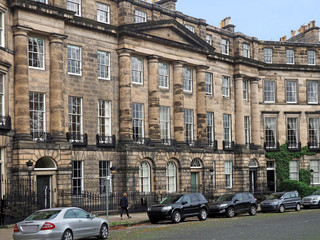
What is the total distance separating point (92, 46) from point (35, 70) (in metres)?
5.28

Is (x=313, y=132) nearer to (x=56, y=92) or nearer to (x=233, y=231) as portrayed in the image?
(x=56, y=92)

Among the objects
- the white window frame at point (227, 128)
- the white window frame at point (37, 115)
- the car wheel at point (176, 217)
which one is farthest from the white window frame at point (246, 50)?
the car wheel at point (176, 217)

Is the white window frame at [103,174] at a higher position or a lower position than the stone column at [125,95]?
lower

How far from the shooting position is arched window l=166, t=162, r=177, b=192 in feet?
131

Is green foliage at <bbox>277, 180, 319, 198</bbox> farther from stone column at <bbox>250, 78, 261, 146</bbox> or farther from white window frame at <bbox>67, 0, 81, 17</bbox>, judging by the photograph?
white window frame at <bbox>67, 0, 81, 17</bbox>

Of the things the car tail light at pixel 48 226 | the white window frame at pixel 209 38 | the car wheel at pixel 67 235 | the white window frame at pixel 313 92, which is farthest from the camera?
the white window frame at pixel 313 92

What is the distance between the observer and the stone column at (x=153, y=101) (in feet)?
126

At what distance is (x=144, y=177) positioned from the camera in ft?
125

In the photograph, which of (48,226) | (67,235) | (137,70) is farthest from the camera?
(137,70)

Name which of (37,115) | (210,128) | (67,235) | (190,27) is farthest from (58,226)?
(190,27)

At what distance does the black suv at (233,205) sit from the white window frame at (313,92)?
2330cm

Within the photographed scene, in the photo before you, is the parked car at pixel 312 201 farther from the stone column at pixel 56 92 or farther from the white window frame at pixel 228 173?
the stone column at pixel 56 92

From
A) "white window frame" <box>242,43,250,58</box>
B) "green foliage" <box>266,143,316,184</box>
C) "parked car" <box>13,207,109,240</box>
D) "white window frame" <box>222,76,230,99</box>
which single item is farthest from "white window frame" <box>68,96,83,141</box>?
"green foliage" <box>266,143,316,184</box>

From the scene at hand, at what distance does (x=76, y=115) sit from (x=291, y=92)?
26.4 meters
